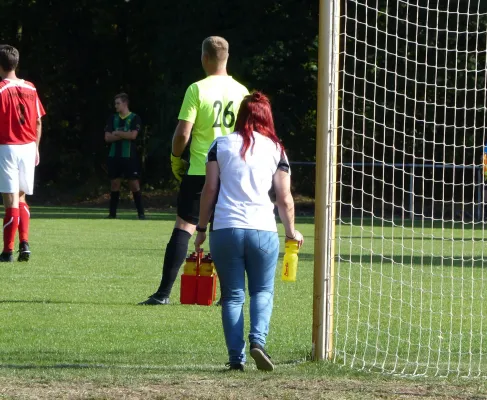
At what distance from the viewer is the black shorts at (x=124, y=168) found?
23.3 meters

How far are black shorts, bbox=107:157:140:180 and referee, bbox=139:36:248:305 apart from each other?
13.8 metres

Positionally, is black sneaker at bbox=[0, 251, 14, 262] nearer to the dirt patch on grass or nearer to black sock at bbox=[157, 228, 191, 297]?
black sock at bbox=[157, 228, 191, 297]

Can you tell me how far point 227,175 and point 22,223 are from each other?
6.44 metres

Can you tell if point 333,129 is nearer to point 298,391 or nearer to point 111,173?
point 298,391

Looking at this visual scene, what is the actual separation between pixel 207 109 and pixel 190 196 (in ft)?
2.25

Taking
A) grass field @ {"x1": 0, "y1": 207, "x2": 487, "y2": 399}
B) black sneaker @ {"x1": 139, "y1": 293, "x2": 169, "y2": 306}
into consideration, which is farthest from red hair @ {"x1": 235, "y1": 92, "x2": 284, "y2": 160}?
black sneaker @ {"x1": 139, "y1": 293, "x2": 169, "y2": 306}

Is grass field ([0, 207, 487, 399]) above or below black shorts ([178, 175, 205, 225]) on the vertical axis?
below

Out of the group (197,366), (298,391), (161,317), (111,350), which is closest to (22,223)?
(161,317)

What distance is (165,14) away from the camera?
33281 millimetres

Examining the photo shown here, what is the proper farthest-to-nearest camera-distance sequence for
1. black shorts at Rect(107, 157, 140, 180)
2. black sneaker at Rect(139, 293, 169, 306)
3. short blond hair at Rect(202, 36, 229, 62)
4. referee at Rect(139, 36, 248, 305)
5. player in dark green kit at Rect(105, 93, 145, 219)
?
black shorts at Rect(107, 157, 140, 180) → player in dark green kit at Rect(105, 93, 145, 219) → black sneaker at Rect(139, 293, 169, 306) → referee at Rect(139, 36, 248, 305) → short blond hair at Rect(202, 36, 229, 62)

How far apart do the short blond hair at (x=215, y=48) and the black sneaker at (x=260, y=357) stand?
302cm

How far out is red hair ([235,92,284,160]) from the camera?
22.7 ft

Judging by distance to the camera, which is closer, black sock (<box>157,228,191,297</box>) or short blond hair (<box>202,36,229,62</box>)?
short blond hair (<box>202,36,229,62</box>)

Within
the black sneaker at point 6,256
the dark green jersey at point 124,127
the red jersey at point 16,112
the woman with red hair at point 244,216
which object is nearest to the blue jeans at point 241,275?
the woman with red hair at point 244,216
